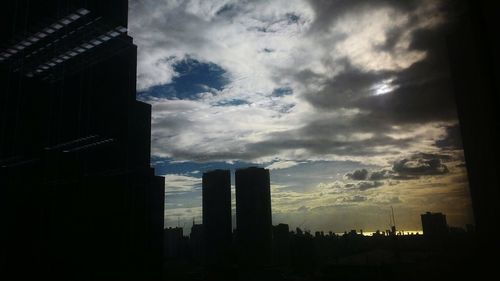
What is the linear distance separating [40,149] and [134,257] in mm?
6499

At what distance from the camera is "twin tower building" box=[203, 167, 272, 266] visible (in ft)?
25.4

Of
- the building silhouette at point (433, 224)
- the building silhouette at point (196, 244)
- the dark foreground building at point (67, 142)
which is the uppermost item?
the dark foreground building at point (67, 142)

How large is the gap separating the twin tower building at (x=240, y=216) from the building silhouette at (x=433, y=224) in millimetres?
Answer: 4006

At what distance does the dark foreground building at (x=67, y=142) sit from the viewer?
4.48 metres

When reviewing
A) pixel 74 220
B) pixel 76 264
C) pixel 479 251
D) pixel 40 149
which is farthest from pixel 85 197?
pixel 479 251

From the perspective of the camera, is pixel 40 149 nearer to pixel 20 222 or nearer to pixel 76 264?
pixel 20 222

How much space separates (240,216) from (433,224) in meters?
6.53

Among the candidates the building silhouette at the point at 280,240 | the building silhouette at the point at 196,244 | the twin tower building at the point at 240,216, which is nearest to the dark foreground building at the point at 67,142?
the building silhouette at the point at 196,244

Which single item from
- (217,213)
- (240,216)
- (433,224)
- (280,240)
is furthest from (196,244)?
(433,224)

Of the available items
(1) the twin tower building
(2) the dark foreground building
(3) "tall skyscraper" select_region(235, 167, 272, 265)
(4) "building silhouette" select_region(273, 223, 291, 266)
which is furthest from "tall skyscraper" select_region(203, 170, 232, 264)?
(2) the dark foreground building

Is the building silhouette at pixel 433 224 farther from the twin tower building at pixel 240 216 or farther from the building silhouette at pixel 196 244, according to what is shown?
the building silhouette at pixel 196 244

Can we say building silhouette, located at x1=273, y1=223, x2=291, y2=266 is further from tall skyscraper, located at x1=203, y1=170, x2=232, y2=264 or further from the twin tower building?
tall skyscraper, located at x1=203, y1=170, x2=232, y2=264

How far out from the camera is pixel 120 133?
383 inches

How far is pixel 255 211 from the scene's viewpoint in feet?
28.8
